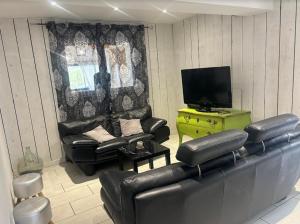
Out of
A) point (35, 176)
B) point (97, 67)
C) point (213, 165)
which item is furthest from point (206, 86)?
point (35, 176)

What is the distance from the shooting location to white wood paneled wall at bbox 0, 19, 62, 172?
3561 millimetres

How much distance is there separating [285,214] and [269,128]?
99 cm

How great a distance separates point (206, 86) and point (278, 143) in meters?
2.01

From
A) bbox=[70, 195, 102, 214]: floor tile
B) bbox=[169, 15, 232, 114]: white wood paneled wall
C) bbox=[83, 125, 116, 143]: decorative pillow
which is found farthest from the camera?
bbox=[169, 15, 232, 114]: white wood paneled wall

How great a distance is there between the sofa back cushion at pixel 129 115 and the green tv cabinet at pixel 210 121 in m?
0.72

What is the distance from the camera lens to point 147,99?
15.9 ft

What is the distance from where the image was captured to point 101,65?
4.21m

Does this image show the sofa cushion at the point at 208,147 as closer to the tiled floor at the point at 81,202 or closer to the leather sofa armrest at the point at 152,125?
the tiled floor at the point at 81,202

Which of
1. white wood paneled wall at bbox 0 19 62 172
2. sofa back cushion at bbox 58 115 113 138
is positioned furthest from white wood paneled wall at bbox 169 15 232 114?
white wood paneled wall at bbox 0 19 62 172

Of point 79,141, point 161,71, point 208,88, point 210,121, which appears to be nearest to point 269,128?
point 210,121

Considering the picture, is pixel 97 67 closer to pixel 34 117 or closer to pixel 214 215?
pixel 34 117

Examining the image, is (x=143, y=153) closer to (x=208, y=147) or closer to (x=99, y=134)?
(x=99, y=134)

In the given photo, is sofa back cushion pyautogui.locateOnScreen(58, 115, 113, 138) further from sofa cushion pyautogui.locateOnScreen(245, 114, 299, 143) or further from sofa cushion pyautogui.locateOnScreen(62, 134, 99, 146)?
sofa cushion pyautogui.locateOnScreen(245, 114, 299, 143)

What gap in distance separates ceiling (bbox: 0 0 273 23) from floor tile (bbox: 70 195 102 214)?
2.13 m
